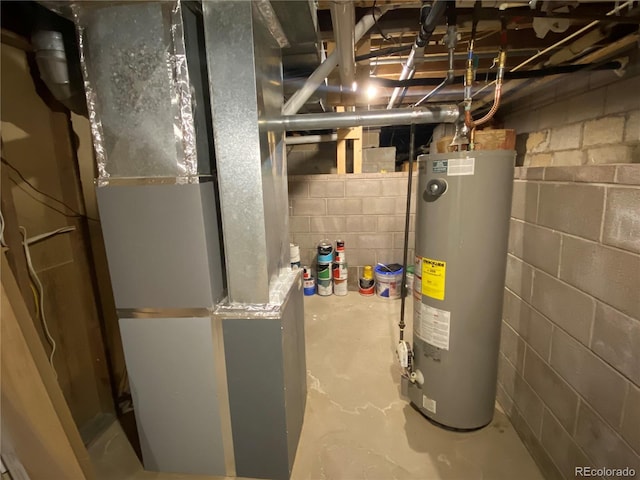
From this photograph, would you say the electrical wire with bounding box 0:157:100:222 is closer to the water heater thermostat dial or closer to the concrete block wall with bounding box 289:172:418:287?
the water heater thermostat dial

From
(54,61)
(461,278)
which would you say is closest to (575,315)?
(461,278)

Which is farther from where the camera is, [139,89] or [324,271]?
[324,271]

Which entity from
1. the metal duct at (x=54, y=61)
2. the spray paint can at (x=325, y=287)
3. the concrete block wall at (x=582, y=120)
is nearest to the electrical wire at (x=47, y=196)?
the metal duct at (x=54, y=61)

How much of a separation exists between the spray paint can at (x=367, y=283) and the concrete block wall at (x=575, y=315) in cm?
159

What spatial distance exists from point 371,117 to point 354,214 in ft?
5.91

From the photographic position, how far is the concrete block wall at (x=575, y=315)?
0.90 meters

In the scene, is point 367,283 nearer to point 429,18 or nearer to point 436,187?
point 436,187

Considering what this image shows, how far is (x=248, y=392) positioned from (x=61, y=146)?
1359mm

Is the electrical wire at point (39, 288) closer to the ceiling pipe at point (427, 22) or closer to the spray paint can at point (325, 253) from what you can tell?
the ceiling pipe at point (427, 22)

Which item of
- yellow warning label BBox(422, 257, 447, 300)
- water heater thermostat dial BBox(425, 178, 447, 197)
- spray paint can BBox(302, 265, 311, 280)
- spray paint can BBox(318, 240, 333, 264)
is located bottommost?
spray paint can BBox(302, 265, 311, 280)

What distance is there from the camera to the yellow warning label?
1317 millimetres

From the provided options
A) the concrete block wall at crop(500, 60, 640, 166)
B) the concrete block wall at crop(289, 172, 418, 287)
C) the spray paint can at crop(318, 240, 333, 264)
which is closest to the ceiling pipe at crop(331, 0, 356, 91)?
the concrete block wall at crop(289, 172, 418, 287)

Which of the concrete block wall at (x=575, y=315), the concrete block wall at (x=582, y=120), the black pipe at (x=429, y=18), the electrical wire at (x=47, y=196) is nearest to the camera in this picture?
the concrete block wall at (x=575, y=315)

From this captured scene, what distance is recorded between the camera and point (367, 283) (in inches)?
121
